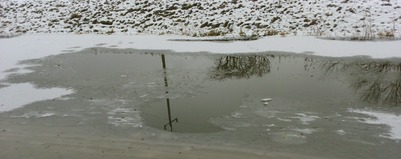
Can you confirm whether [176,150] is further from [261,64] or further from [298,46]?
[298,46]

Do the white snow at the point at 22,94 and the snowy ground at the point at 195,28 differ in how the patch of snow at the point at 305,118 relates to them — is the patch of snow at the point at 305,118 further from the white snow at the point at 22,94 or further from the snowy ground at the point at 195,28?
the white snow at the point at 22,94

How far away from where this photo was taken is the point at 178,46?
15078 mm

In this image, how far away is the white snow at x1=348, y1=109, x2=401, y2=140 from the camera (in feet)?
20.7

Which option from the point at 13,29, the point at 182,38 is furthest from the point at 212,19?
the point at 13,29

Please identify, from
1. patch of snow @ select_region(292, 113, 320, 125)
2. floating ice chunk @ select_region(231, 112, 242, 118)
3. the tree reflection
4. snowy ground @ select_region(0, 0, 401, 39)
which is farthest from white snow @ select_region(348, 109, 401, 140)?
snowy ground @ select_region(0, 0, 401, 39)

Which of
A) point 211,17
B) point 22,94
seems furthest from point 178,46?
point 22,94

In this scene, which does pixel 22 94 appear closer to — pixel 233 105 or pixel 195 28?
pixel 233 105

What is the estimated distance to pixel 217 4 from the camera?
21.6 metres

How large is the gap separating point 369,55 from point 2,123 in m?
10.3

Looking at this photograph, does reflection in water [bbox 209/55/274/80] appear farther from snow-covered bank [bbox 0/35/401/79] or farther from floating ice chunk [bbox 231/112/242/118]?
floating ice chunk [bbox 231/112/242/118]

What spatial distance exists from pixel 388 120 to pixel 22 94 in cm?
855

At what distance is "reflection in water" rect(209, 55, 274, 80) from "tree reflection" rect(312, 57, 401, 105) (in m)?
1.77

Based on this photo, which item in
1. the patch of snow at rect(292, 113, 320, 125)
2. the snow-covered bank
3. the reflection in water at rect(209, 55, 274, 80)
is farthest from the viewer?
the snow-covered bank

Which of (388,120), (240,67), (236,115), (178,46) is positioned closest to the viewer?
(388,120)
